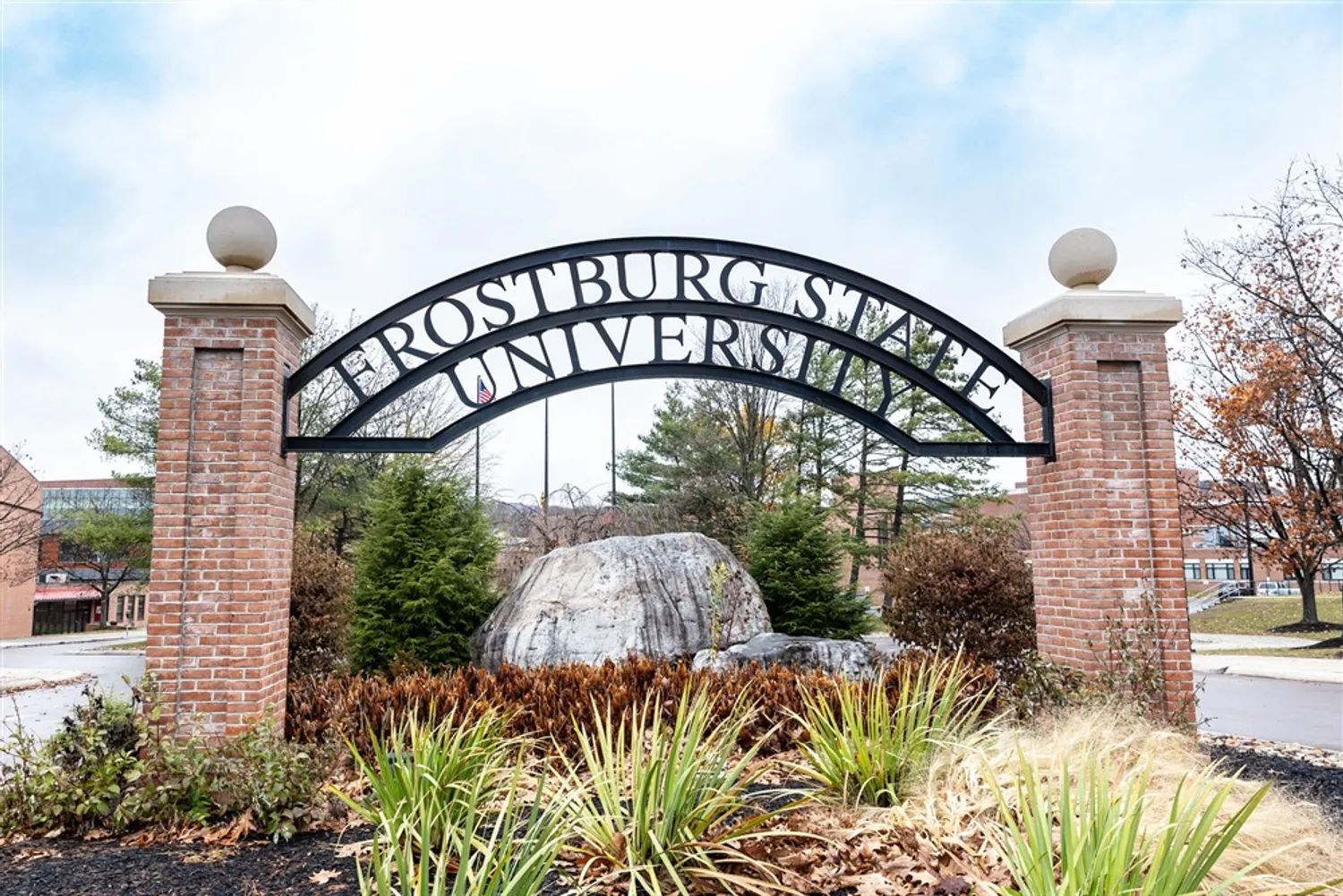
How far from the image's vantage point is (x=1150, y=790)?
12.6ft

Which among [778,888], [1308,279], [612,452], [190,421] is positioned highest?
[1308,279]

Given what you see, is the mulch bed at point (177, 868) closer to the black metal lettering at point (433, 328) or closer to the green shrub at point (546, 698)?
the green shrub at point (546, 698)

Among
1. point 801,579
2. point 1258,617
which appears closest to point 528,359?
point 801,579

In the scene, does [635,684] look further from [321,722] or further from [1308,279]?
[1308,279]

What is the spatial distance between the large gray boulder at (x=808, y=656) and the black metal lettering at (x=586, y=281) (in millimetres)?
3407

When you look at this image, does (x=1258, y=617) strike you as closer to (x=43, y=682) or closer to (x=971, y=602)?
(x=971, y=602)

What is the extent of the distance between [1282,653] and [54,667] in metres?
26.2

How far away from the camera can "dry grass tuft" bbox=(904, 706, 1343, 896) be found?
322cm

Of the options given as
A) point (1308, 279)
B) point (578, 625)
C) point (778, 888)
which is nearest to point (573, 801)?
point (778, 888)

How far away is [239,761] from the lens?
183 inches

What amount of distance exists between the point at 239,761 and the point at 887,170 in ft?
26.9

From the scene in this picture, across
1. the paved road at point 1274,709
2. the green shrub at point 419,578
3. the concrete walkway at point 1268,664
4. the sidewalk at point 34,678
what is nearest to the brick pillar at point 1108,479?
the paved road at point 1274,709

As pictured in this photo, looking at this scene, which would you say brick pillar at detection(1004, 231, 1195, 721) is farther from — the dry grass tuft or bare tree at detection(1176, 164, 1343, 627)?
bare tree at detection(1176, 164, 1343, 627)

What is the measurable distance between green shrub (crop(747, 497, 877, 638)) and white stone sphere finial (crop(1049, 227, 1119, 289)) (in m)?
7.64
